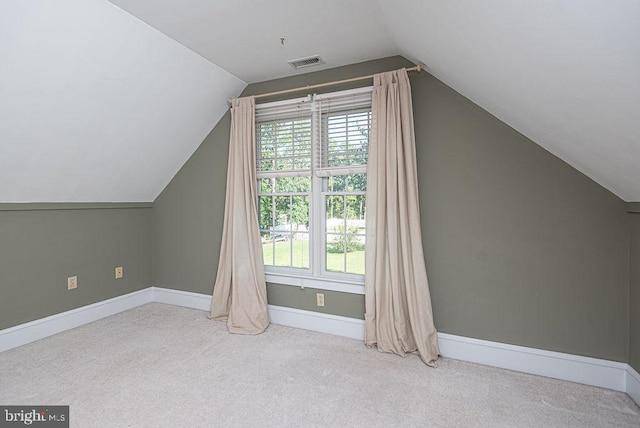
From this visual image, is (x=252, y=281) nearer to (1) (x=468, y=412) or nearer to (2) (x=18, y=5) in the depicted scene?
(1) (x=468, y=412)

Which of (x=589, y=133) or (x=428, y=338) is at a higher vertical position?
(x=589, y=133)

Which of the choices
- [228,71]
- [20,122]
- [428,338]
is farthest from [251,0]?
[428,338]

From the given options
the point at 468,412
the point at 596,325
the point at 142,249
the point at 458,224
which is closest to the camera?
the point at 468,412

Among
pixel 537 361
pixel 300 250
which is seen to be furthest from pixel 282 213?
pixel 537 361

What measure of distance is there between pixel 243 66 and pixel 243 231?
161 centimetres

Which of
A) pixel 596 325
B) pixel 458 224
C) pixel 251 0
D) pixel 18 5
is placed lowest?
pixel 596 325

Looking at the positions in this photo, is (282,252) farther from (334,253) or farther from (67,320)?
(67,320)

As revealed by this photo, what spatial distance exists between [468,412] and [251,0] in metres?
2.90

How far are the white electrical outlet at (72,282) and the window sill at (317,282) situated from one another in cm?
193

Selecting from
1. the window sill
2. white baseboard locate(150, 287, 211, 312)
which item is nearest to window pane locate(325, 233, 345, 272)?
the window sill

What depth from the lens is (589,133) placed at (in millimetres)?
1686

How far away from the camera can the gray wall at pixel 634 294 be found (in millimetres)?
2053

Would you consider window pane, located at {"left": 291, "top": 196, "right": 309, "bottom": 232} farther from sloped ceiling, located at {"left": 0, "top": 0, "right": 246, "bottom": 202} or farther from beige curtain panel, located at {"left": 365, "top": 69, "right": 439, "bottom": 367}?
sloped ceiling, located at {"left": 0, "top": 0, "right": 246, "bottom": 202}

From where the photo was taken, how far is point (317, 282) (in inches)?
124
